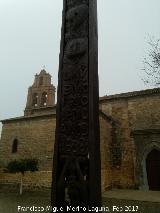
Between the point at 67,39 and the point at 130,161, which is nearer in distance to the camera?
the point at 67,39

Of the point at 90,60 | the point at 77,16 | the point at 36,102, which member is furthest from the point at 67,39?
the point at 36,102

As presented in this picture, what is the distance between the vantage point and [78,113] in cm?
263

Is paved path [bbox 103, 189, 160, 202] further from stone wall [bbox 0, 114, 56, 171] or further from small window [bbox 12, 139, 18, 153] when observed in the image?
small window [bbox 12, 139, 18, 153]

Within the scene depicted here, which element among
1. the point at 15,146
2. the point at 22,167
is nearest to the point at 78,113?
the point at 22,167

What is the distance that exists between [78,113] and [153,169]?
471 inches

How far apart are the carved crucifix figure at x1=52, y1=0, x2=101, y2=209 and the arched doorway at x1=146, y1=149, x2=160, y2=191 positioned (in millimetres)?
11488

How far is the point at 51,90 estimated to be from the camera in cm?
2727

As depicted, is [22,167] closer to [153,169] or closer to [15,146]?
[15,146]

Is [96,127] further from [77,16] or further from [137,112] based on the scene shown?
[137,112]

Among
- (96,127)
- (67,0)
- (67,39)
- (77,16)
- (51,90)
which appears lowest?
(96,127)

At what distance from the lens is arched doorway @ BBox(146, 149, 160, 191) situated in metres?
12.7

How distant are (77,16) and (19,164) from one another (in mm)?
9764

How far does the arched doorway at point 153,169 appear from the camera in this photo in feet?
41.8

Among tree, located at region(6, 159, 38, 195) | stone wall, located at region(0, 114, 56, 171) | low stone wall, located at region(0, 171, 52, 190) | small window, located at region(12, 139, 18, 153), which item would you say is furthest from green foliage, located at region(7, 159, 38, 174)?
small window, located at region(12, 139, 18, 153)
